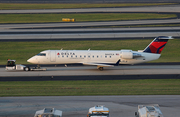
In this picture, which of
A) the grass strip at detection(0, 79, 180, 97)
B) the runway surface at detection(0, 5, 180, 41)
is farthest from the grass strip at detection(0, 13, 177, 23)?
the grass strip at detection(0, 79, 180, 97)

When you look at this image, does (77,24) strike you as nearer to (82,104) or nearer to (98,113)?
(82,104)

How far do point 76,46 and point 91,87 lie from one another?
25.8 metres

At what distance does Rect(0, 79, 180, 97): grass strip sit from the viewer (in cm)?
3422

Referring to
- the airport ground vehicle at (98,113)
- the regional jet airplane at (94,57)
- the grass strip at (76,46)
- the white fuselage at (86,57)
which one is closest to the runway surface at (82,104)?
the airport ground vehicle at (98,113)

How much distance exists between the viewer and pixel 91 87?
121ft

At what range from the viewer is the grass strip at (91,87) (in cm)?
3422

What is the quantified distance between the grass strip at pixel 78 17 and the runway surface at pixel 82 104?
5545cm

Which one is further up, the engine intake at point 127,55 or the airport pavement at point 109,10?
the airport pavement at point 109,10

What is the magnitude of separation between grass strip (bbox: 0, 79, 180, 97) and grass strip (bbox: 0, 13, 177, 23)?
4782 centimetres

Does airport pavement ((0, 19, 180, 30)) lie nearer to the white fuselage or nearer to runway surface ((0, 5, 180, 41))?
runway surface ((0, 5, 180, 41))

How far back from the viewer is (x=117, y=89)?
3609 cm

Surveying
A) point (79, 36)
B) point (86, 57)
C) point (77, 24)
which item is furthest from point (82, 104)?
point (77, 24)

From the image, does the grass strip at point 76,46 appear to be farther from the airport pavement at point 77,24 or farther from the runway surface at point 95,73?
the airport pavement at point 77,24

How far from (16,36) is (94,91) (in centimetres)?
3949
